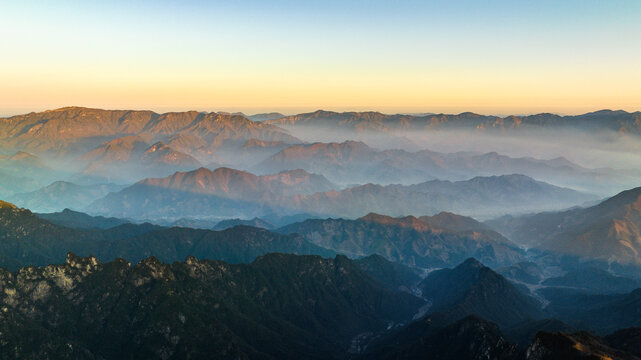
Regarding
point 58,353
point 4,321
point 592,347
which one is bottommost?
point 58,353

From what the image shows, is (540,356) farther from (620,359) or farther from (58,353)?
(58,353)

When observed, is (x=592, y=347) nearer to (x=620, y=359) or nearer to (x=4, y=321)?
(x=620, y=359)

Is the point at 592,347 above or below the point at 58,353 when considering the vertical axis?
above

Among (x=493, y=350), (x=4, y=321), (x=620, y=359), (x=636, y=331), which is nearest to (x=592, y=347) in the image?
(x=620, y=359)

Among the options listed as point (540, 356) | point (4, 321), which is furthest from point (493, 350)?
point (4, 321)

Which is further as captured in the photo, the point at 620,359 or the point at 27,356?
the point at 27,356

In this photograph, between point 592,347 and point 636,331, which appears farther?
point 636,331

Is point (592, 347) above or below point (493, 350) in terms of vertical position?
above
